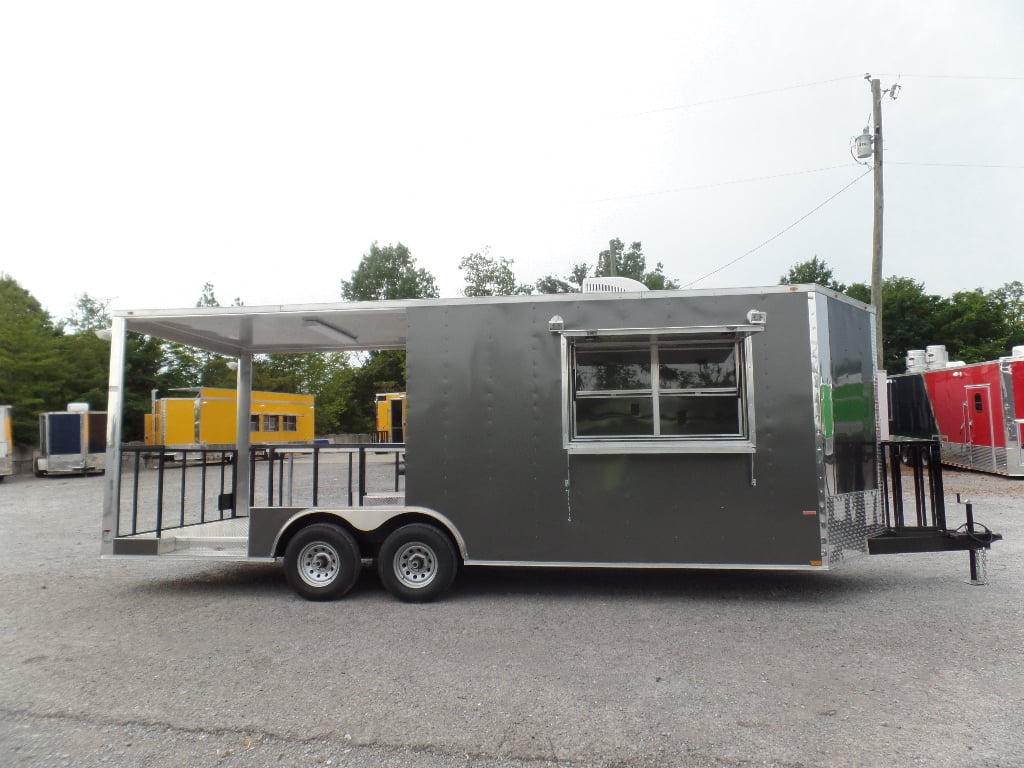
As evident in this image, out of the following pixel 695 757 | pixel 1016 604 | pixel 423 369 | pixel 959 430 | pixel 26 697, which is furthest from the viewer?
pixel 959 430

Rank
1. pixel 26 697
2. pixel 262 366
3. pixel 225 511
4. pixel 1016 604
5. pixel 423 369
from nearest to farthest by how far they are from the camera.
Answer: pixel 26 697
pixel 1016 604
pixel 423 369
pixel 225 511
pixel 262 366

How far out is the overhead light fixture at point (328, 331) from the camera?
6.90 metres

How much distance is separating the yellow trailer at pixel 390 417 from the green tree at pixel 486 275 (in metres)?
22.1

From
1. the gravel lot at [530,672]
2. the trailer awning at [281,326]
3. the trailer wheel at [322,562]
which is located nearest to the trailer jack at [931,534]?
the gravel lot at [530,672]

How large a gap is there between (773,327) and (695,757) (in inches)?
146

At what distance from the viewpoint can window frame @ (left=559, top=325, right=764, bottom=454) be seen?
5.85 m

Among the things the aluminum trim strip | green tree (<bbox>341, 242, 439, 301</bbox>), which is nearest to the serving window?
the aluminum trim strip

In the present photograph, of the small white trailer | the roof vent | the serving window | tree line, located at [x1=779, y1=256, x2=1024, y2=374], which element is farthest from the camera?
tree line, located at [x1=779, y1=256, x2=1024, y2=374]

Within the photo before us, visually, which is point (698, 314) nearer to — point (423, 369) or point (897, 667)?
point (423, 369)

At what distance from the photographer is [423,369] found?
6.26 meters

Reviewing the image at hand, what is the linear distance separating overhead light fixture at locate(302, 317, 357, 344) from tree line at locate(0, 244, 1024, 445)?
1161 centimetres

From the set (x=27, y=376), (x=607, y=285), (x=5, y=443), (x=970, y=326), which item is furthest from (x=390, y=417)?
(x=970, y=326)

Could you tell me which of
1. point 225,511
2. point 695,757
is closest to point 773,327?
point 695,757

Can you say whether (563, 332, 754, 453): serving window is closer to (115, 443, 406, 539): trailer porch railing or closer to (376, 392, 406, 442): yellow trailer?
(115, 443, 406, 539): trailer porch railing
